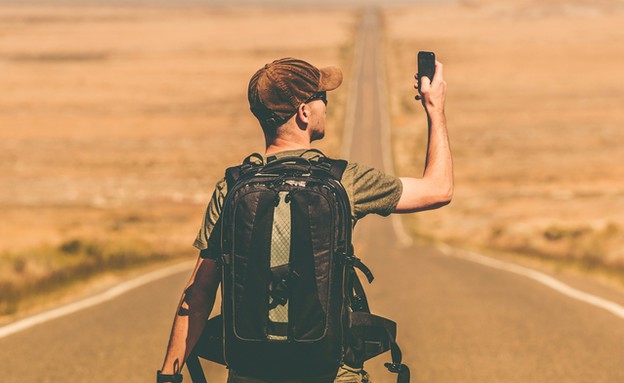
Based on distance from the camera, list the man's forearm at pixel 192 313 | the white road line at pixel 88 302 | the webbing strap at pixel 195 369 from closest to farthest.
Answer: the man's forearm at pixel 192 313
the webbing strap at pixel 195 369
the white road line at pixel 88 302

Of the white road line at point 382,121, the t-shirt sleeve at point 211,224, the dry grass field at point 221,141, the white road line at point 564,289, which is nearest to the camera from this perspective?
the t-shirt sleeve at point 211,224

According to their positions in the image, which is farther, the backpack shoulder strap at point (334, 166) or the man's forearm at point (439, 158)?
the man's forearm at point (439, 158)

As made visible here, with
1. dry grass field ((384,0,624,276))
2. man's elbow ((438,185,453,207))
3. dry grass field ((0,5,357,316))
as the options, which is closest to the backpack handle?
man's elbow ((438,185,453,207))

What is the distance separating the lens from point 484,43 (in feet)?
559

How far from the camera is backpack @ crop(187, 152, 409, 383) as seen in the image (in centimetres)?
343

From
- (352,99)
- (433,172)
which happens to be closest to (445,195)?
(433,172)

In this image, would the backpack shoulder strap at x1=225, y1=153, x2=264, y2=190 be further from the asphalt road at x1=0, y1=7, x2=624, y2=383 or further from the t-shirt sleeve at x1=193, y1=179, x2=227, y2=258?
the asphalt road at x1=0, y1=7, x2=624, y2=383

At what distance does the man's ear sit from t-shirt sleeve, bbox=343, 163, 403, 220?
24 cm

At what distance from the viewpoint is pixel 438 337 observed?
9453mm

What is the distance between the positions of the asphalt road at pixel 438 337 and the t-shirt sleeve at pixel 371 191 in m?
4.32

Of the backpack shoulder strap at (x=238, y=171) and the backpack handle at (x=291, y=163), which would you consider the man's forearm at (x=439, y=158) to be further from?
the backpack shoulder strap at (x=238, y=171)

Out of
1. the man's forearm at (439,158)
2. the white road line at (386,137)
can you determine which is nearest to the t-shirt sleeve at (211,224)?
the man's forearm at (439,158)

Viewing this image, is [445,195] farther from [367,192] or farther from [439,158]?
[367,192]

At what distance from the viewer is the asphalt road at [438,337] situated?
309 inches
